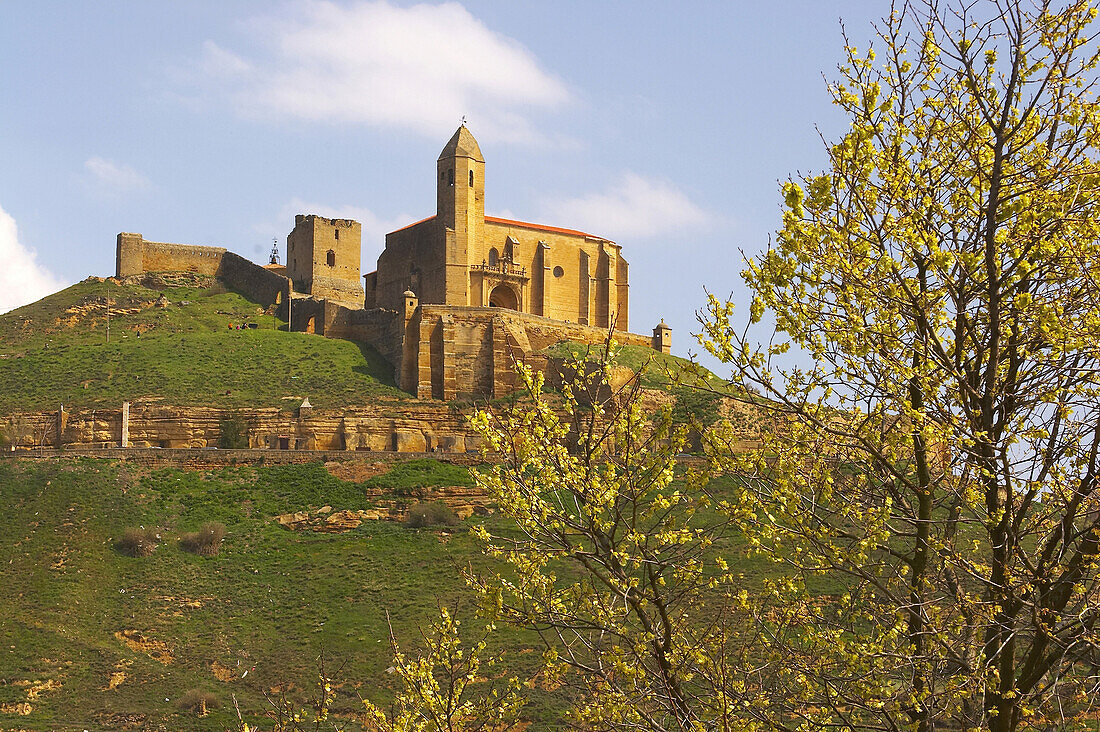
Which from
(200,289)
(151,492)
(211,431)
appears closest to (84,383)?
(211,431)

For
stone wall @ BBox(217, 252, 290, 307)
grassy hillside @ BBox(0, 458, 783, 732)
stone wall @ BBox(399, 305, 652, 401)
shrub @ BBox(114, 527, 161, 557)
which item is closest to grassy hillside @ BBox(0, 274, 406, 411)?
stone wall @ BBox(217, 252, 290, 307)

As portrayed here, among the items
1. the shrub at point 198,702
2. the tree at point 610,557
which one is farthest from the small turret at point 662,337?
the tree at point 610,557

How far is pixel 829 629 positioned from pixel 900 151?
3.32 m

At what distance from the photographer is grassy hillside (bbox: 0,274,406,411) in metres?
48.8

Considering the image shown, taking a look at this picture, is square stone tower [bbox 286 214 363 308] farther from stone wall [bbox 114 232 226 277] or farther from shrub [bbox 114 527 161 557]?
shrub [bbox 114 527 161 557]

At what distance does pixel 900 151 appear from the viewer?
26.4 ft

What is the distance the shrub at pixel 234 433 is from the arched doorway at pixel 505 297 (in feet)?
51.2

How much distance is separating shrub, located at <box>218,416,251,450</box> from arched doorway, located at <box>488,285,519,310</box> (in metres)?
15.6

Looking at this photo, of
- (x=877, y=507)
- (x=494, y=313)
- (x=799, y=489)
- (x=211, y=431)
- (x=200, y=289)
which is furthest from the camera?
(x=200, y=289)

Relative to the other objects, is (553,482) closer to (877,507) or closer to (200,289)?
(877,507)

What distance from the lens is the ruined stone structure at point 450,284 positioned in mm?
50688

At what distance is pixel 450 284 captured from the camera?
5531cm

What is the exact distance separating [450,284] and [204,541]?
21466mm

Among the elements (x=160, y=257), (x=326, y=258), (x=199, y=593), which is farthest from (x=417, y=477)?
(x=160, y=257)
